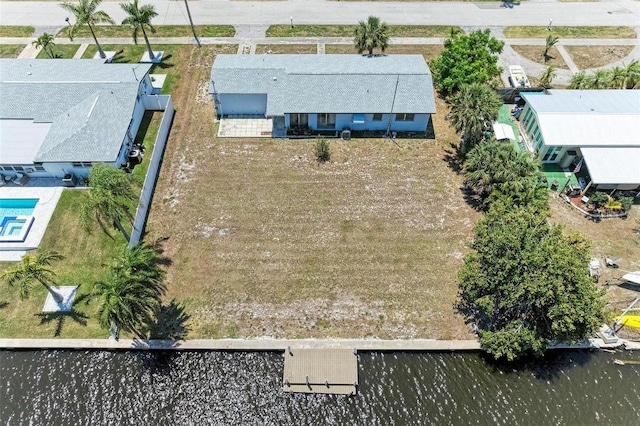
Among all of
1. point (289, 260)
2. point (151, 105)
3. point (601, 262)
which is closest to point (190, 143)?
point (151, 105)

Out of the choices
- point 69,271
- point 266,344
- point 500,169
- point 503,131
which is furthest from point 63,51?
point 500,169

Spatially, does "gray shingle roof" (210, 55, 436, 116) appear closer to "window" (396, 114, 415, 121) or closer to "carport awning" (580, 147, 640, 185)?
"window" (396, 114, 415, 121)

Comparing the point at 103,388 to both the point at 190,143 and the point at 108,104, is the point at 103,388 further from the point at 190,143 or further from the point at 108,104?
the point at 108,104

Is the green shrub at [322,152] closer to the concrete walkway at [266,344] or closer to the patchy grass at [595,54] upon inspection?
the concrete walkway at [266,344]

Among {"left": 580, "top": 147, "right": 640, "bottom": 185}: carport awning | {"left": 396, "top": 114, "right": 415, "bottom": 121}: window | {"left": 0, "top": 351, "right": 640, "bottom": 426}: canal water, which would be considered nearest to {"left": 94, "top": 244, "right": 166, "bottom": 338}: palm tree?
{"left": 0, "top": 351, "right": 640, "bottom": 426}: canal water

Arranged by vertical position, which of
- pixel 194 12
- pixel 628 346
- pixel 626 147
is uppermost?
pixel 194 12

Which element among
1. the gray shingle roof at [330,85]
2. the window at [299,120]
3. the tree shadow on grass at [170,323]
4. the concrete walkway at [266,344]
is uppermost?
the gray shingle roof at [330,85]

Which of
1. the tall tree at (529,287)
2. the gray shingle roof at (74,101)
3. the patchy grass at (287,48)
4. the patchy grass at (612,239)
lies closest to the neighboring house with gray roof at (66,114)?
the gray shingle roof at (74,101)
